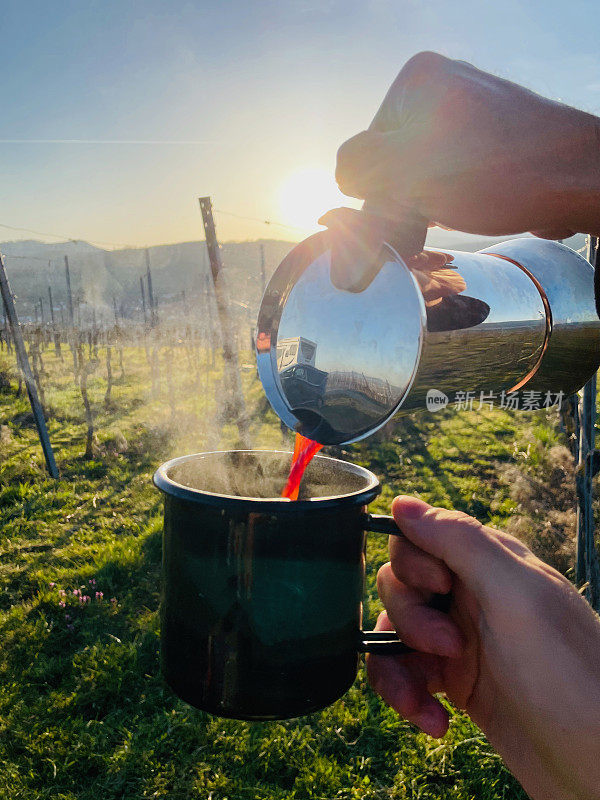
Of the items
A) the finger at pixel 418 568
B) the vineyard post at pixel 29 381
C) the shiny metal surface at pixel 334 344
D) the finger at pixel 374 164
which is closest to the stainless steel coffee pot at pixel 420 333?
the shiny metal surface at pixel 334 344

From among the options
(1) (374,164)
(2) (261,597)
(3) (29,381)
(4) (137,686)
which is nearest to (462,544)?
(2) (261,597)

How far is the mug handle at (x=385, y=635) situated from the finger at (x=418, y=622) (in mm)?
14

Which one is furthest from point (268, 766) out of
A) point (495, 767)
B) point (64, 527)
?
point (64, 527)

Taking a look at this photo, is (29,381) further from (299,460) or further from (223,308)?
(299,460)

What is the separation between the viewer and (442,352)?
1041 mm

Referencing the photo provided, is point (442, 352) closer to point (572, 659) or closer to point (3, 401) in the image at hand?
point (572, 659)

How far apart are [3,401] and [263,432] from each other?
198 inches

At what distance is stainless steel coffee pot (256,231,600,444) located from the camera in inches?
40.5

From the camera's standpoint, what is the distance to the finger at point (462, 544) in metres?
0.96

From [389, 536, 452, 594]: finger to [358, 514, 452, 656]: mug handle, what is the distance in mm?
24

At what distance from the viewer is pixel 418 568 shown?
1115 millimetres

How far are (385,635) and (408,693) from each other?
0.15 meters

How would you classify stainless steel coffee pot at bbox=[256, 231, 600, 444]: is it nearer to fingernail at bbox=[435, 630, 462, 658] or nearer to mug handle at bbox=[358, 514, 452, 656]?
mug handle at bbox=[358, 514, 452, 656]

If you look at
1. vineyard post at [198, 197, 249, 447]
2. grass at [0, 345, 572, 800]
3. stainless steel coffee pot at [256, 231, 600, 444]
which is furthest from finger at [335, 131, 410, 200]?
vineyard post at [198, 197, 249, 447]
